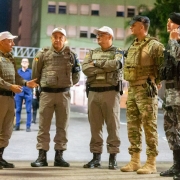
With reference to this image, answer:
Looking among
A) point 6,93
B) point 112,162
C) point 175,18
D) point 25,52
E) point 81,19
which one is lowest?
point 112,162

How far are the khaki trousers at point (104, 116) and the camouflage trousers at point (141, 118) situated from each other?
33cm

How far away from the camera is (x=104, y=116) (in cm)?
A: 695

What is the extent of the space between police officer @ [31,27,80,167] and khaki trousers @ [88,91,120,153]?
0.41 m

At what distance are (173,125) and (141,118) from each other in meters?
0.61

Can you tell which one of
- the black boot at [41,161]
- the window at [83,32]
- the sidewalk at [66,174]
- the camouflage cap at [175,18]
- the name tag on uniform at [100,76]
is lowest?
the sidewalk at [66,174]

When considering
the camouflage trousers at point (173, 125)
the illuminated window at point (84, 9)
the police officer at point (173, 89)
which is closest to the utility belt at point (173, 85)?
the police officer at point (173, 89)

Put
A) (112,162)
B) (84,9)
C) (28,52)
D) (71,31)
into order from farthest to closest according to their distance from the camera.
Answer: (84,9), (71,31), (28,52), (112,162)

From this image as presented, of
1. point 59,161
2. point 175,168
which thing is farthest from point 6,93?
point 175,168

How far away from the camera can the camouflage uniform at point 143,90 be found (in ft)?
20.9

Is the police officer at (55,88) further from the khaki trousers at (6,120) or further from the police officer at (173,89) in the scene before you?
the police officer at (173,89)

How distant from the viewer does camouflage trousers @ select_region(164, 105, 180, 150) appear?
5.96 metres

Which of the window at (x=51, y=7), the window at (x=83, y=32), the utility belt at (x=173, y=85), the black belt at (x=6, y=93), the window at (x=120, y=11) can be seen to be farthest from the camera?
the window at (x=120, y=11)

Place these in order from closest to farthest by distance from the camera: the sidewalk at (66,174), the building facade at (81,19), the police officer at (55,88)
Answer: the sidewalk at (66,174) → the police officer at (55,88) → the building facade at (81,19)

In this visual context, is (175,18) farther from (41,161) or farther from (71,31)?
(71,31)
